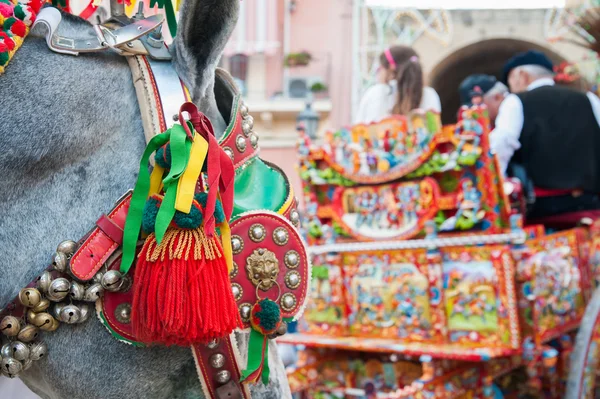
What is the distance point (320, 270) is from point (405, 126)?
95 cm

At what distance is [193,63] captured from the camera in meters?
1.07

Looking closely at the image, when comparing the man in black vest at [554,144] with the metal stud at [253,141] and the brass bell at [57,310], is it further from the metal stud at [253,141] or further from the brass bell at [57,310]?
the brass bell at [57,310]

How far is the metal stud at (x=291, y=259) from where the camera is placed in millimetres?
1141

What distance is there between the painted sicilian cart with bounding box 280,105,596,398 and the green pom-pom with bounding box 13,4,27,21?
2.61m

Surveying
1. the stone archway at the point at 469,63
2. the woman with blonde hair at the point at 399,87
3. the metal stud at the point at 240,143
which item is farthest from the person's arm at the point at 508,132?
the stone archway at the point at 469,63

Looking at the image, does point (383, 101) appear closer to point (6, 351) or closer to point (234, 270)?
point (234, 270)

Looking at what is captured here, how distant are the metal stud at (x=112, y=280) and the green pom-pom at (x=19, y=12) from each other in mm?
412

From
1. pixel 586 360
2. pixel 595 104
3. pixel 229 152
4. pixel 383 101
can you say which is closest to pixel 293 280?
pixel 229 152

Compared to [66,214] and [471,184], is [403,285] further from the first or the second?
[66,214]

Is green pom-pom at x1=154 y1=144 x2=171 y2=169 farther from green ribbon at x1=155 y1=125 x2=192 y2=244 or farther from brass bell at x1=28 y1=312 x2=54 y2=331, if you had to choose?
brass bell at x1=28 y1=312 x2=54 y2=331

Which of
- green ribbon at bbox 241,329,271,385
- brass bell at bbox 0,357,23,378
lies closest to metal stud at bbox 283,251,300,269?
green ribbon at bbox 241,329,271,385

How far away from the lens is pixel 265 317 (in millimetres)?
1072

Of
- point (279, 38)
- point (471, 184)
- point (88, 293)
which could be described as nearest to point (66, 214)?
point (88, 293)

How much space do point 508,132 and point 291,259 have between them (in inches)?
118
